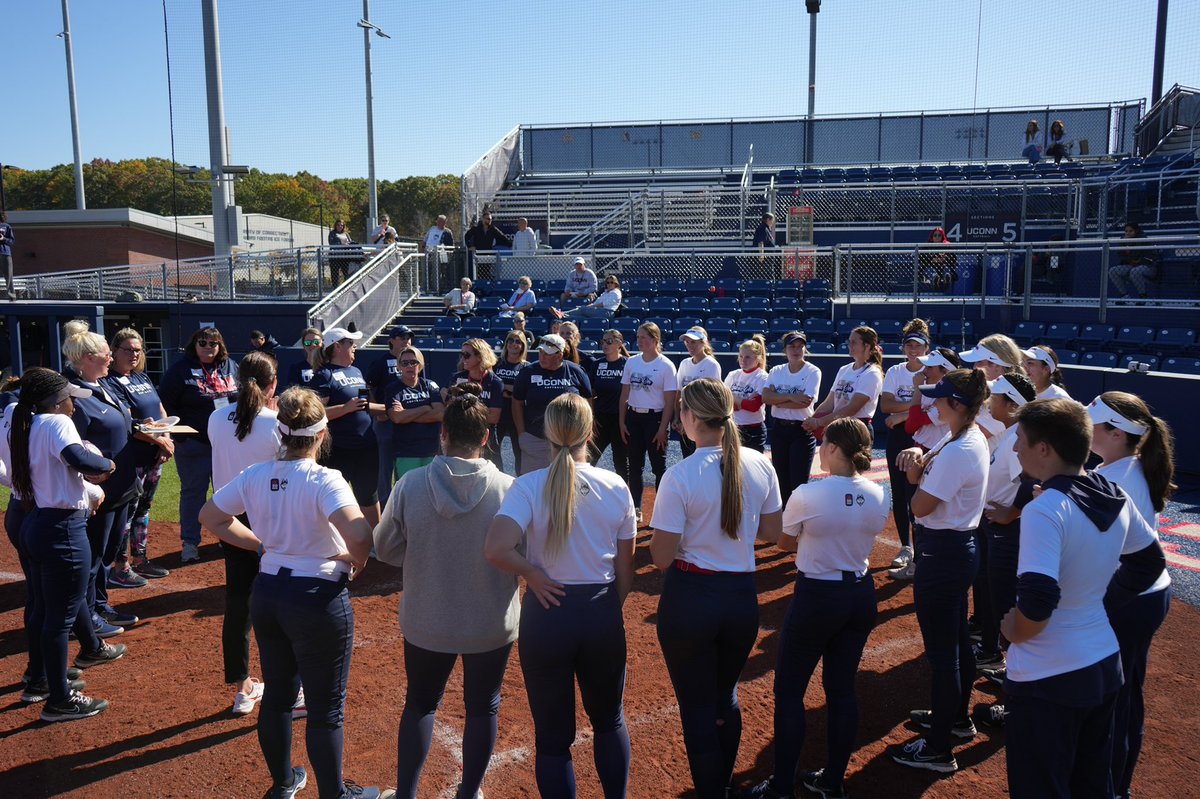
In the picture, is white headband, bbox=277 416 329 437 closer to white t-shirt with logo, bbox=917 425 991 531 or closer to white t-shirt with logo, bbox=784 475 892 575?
white t-shirt with logo, bbox=784 475 892 575

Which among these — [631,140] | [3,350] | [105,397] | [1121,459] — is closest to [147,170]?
[3,350]

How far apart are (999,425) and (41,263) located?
3860 centimetres

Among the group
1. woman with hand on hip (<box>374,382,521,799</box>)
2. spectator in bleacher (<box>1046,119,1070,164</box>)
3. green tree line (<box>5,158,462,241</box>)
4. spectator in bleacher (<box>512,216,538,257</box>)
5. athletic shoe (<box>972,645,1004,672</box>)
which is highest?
green tree line (<box>5,158,462,241</box>)

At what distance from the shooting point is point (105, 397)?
18.5 ft

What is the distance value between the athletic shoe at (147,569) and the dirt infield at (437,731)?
868 millimetres

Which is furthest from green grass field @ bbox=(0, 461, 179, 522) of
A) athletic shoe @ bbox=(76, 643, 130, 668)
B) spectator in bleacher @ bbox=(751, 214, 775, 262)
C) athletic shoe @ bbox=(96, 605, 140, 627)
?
spectator in bleacher @ bbox=(751, 214, 775, 262)

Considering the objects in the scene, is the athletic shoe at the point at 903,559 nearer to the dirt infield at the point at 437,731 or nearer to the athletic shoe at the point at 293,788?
the dirt infield at the point at 437,731

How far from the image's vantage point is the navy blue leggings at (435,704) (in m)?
3.66

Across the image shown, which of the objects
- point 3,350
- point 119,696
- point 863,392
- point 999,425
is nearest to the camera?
point 119,696

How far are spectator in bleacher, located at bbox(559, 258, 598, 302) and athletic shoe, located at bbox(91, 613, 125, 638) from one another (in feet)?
40.4

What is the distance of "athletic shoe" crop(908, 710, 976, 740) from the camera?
4590 mm

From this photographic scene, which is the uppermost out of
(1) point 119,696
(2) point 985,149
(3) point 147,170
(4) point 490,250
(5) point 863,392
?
(3) point 147,170

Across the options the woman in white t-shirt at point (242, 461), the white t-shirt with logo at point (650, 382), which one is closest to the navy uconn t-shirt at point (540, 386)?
the white t-shirt with logo at point (650, 382)

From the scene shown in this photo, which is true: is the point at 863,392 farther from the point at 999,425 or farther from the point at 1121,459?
the point at 1121,459
